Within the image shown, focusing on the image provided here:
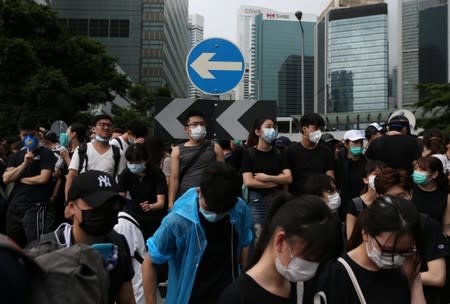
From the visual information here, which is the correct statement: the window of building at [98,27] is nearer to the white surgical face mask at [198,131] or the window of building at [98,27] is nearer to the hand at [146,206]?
the hand at [146,206]

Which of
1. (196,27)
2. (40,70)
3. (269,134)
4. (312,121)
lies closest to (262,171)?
(269,134)

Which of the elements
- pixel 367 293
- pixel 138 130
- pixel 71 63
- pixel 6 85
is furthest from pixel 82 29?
pixel 367 293

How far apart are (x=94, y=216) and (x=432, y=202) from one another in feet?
10.8

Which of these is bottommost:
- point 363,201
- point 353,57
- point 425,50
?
point 363,201

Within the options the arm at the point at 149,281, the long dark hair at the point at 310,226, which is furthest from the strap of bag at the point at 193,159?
the long dark hair at the point at 310,226

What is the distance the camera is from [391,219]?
8.34 ft

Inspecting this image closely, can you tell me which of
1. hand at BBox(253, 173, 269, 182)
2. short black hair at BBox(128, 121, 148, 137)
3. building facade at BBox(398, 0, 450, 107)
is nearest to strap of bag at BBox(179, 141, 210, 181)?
hand at BBox(253, 173, 269, 182)

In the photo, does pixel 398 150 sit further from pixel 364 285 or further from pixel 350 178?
pixel 364 285

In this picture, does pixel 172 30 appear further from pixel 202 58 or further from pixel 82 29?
pixel 202 58

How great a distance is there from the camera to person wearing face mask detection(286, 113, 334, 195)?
6.17 m

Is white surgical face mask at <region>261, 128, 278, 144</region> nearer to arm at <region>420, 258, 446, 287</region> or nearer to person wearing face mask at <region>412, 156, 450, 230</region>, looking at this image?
person wearing face mask at <region>412, 156, 450, 230</region>

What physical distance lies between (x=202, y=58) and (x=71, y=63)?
108 ft

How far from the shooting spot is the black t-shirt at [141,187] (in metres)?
5.98

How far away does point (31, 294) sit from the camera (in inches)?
57.6
